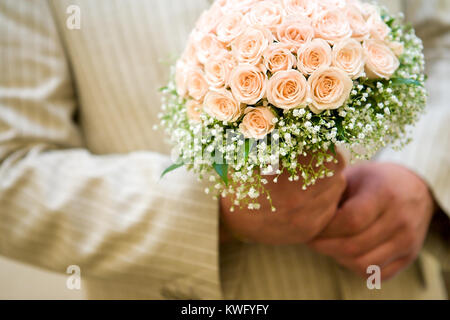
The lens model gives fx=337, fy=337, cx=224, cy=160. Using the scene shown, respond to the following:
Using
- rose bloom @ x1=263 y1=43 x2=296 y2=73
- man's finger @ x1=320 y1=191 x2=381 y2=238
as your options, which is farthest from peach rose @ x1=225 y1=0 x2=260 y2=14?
man's finger @ x1=320 y1=191 x2=381 y2=238

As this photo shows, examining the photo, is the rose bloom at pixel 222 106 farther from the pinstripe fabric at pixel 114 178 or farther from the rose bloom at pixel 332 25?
the pinstripe fabric at pixel 114 178

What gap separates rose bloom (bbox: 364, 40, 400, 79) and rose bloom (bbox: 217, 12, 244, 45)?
23 cm

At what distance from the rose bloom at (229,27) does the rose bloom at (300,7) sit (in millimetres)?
83

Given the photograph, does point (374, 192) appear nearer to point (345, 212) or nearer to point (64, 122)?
point (345, 212)

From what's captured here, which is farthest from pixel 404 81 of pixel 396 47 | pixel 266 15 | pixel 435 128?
pixel 435 128

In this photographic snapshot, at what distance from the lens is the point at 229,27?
61 cm

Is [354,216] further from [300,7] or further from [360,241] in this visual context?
[300,7]

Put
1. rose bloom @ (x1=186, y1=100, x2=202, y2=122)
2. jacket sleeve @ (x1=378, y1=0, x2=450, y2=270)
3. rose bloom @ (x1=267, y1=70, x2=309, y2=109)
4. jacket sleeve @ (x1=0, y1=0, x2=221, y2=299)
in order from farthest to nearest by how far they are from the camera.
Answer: jacket sleeve @ (x1=378, y1=0, x2=450, y2=270) < jacket sleeve @ (x1=0, y1=0, x2=221, y2=299) < rose bloom @ (x1=186, y1=100, x2=202, y2=122) < rose bloom @ (x1=267, y1=70, x2=309, y2=109)

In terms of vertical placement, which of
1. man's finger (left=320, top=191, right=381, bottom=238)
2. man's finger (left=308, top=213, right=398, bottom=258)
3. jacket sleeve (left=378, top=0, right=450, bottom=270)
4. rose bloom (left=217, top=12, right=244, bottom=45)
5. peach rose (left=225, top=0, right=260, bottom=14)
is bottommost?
man's finger (left=308, top=213, right=398, bottom=258)

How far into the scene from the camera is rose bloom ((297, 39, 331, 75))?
0.55 meters

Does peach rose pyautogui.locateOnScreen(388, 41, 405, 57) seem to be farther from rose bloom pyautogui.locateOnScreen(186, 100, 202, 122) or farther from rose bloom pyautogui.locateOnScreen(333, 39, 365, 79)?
rose bloom pyautogui.locateOnScreen(186, 100, 202, 122)

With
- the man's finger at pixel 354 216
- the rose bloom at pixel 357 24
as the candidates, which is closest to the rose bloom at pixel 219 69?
the rose bloom at pixel 357 24

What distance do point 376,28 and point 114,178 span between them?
0.69m

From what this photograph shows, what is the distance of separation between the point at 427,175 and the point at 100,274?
94cm
